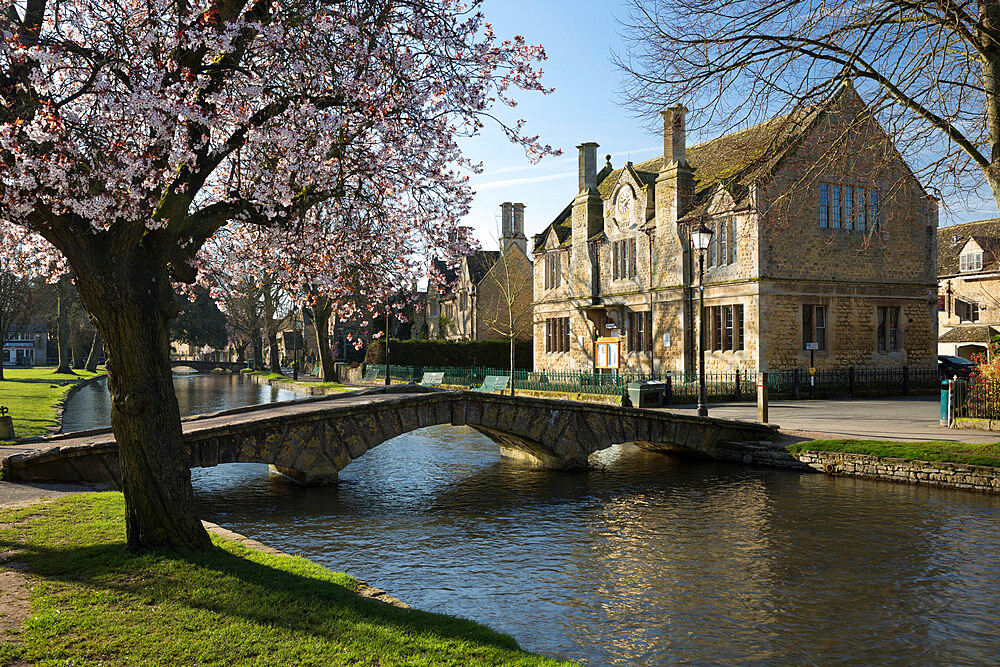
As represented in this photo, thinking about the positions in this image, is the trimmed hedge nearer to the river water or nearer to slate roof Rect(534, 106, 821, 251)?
slate roof Rect(534, 106, 821, 251)

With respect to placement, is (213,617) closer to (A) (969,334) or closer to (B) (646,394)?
(B) (646,394)

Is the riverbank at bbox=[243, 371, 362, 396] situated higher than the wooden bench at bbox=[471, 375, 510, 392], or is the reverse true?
the wooden bench at bbox=[471, 375, 510, 392]

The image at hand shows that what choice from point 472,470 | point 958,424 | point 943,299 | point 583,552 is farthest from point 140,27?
point 943,299

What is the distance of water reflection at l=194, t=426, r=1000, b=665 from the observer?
916cm

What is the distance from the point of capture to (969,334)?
187 ft

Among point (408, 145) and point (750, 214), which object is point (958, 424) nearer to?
point (750, 214)

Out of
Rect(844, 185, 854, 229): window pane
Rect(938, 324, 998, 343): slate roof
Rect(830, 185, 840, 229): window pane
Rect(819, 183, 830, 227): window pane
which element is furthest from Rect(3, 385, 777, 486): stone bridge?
Rect(938, 324, 998, 343): slate roof

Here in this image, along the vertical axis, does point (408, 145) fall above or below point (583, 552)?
above

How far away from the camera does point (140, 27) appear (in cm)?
945

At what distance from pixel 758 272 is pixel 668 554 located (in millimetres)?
24099

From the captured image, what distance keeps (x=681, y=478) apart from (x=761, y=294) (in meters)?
17.1

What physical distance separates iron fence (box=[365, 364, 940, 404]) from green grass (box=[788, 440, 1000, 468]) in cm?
1138

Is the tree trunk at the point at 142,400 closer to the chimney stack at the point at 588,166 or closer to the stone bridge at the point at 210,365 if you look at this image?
the chimney stack at the point at 588,166

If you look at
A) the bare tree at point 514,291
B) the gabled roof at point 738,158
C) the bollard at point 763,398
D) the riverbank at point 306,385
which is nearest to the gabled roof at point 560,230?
the gabled roof at point 738,158
